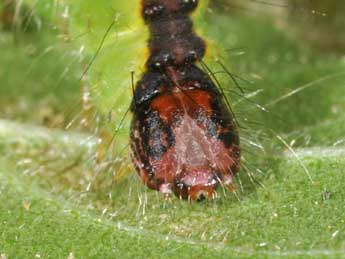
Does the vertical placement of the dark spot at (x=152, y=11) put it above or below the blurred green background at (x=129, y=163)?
above

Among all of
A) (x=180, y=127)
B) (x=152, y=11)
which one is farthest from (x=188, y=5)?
(x=180, y=127)

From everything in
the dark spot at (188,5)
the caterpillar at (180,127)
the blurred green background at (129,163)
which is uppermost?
the dark spot at (188,5)

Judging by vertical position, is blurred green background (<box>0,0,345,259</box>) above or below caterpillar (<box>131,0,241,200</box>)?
below

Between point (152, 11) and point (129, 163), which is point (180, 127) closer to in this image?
point (129, 163)

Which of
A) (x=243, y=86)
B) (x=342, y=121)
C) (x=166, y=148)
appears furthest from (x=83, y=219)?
(x=342, y=121)

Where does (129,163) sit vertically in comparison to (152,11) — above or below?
below
